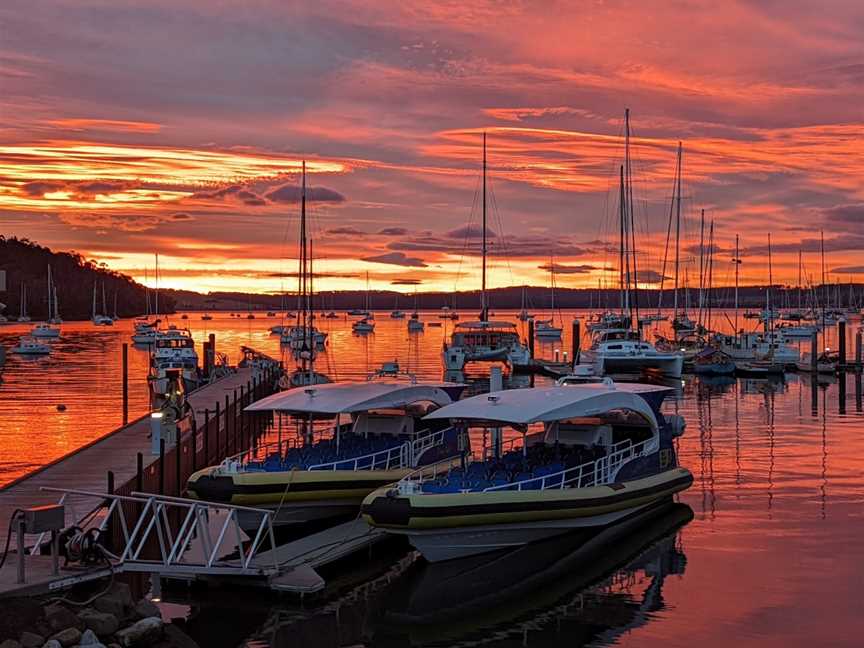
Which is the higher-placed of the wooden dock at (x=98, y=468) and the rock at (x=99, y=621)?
the wooden dock at (x=98, y=468)

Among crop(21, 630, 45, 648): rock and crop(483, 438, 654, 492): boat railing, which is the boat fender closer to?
crop(483, 438, 654, 492): boat railing

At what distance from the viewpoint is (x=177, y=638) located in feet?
59.4

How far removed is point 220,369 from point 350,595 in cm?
5063

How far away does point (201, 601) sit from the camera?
20.7 metres

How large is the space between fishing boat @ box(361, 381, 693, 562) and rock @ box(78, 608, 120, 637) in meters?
6.09

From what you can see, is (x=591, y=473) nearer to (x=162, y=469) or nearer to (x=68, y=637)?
(x=162, y=469)

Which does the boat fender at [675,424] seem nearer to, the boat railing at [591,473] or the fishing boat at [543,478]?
the fishing boat at [543,478]

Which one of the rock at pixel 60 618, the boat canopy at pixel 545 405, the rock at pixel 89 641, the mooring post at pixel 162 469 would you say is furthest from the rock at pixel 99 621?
the mooring post at pixel 162 469

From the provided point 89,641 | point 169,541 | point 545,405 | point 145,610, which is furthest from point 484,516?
point 89,641

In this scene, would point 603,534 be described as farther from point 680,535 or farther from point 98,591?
point 98,591

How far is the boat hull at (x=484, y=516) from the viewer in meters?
21.2

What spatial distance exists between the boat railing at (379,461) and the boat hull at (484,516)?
4.09m

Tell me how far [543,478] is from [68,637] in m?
10.6

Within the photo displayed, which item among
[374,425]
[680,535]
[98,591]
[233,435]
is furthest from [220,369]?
[98,591]
